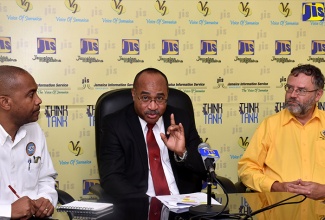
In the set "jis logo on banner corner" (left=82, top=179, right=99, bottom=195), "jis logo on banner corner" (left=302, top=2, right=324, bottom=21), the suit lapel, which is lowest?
"jis logo on banner corner" (left=82, top=179, right=99, bottom=195)

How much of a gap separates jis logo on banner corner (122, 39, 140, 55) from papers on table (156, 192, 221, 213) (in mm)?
1564

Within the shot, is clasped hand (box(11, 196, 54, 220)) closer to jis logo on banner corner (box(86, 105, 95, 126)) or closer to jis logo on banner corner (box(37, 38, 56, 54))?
jis logo on banner corner (box(86, 105, 95, 126))

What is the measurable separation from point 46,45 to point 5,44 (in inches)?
11.7

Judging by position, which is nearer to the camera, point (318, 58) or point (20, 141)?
point (20, 141)

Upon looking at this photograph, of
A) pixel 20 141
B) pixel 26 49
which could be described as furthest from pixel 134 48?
pixel 20 141

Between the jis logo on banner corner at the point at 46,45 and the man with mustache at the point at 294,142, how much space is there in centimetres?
166

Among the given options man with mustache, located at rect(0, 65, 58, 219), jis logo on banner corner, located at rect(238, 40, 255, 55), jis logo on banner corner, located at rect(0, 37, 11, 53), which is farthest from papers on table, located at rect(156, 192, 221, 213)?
jis logo on banner corner, located at rect(0, 37, 11, 53)

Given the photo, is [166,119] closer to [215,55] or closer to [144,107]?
[144,107]

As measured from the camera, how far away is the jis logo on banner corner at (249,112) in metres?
3.80

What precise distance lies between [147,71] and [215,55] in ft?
3.30

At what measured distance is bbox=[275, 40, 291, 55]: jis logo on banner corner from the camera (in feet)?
12.5

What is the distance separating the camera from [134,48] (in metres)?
3.62

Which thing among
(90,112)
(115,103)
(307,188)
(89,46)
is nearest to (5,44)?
(89,46)

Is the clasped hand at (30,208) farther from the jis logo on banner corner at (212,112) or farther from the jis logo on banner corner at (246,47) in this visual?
the jis logo on banner corner at (246,47)
